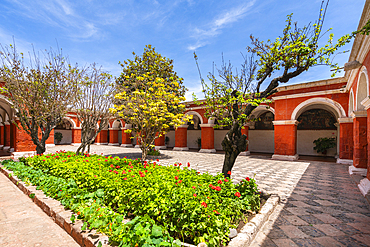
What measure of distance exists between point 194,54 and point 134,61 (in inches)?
337

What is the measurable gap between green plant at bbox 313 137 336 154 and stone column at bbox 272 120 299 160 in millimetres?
3777

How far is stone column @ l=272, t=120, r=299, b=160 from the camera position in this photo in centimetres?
1173

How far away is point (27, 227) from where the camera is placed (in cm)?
326

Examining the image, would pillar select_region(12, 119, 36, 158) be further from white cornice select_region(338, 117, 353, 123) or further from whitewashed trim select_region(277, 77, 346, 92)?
white cornice select_region(338, 117, 353, 123)

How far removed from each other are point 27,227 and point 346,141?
13.5 metres

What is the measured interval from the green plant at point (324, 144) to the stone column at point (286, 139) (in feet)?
12.4

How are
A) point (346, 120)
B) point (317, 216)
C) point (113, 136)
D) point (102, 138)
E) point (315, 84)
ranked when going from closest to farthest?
1. point (317, 216)
2. point (346, 120)
3. point (315, 84)
4. point (113, 136)
5. point (102, 138)

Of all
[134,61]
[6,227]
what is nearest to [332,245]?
[6,227]

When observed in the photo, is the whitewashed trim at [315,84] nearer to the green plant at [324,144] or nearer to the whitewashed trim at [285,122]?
the whitewashed trim at [285,122]

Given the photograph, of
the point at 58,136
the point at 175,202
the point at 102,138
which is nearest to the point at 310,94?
the point at 175,202

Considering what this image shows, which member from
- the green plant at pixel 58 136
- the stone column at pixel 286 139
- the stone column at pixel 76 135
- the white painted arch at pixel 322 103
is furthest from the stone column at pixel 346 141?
the green plant at pixel 58 136

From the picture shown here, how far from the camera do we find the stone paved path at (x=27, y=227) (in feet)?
9.20

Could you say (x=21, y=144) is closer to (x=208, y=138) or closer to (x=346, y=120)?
(x=208, y=138)

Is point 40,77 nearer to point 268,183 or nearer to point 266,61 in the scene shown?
point 266,61
